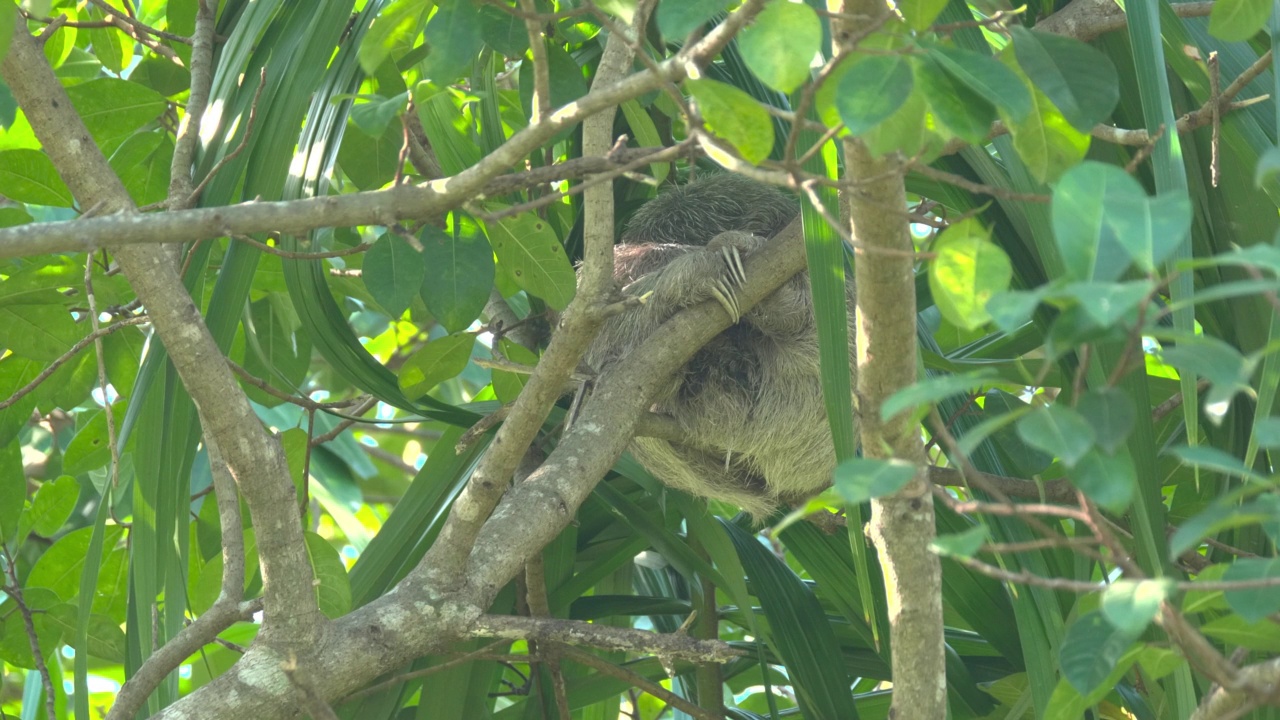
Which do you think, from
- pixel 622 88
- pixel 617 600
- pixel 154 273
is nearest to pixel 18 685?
pixel 617 600

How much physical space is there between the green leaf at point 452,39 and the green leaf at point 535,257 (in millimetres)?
428

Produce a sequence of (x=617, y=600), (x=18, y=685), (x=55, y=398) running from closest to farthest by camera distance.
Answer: (x=55, y=398) → (x=617, y=600) → (x=18, y=685)

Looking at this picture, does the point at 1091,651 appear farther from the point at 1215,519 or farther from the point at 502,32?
the point at 502,32

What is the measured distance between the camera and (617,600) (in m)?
2.71

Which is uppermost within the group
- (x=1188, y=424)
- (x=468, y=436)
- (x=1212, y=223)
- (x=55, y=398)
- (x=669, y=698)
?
(x=55, y=398)

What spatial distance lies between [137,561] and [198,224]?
0.77 meters

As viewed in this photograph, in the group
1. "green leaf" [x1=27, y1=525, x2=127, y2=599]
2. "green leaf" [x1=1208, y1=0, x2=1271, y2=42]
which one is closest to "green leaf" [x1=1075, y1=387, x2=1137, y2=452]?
"green leaf" [x1=1208, y1=0, x2=1271, y2=42]

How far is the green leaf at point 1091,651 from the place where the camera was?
3.05ft

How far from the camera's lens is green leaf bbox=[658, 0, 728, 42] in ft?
3.42

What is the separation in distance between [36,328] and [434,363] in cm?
69

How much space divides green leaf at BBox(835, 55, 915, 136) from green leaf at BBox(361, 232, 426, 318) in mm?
834

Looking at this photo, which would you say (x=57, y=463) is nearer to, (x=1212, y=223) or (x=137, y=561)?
(x=137, y=561)

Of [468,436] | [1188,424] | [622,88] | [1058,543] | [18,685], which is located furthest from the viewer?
[18,685]

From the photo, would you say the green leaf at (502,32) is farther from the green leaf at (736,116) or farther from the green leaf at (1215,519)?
the green leaf at (1215,519)
